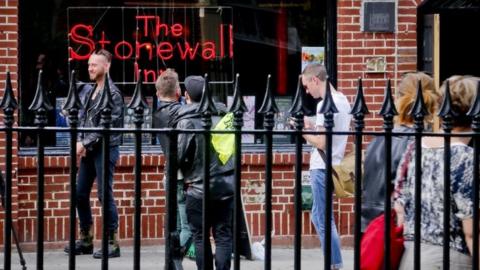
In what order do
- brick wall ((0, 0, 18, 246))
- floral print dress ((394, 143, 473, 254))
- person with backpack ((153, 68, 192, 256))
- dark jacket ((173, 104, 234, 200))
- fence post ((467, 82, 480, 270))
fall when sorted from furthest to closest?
brick wall ((0, 0, 18, 246)), person with backpack ((153, 68, 192, 256)), dark jacket ((173, 104, 234, 200)), floral print dress ((394, 143, 473, 254)), fence post ((467, 82, 480, 270))

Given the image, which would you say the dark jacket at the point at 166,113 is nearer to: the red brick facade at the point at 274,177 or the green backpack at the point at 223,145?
the green backpack at the point at 223,145

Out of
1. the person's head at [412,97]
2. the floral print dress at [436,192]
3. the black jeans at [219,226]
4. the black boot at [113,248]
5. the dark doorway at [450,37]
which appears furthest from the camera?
the dark doorway at [450,37]

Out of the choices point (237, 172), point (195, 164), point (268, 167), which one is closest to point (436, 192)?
point (268, 167)

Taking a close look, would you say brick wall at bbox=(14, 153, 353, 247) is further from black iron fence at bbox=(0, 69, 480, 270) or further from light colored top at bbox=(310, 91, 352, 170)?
black iron fence at bbox=(0, 69, 480, 270)

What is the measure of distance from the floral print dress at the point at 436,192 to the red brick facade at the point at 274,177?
509cm

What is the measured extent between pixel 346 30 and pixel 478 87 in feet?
17.2

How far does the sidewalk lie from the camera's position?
29.8ft

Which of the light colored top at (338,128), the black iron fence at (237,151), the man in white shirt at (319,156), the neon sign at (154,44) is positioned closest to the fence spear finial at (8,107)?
the black iron fence at (237,151)

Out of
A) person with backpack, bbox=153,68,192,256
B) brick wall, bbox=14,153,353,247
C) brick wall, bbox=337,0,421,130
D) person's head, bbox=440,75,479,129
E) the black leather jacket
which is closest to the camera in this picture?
person's head, bbox=440,75,479,129

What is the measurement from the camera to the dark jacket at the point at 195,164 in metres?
7.39

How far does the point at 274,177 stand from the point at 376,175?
5.15m

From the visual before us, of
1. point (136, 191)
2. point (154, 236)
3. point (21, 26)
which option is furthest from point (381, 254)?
point (21, 26)

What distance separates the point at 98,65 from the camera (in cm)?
932

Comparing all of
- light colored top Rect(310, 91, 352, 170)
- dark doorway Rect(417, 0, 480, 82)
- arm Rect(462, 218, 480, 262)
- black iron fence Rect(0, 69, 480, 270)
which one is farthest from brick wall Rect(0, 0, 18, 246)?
arm Rect(462, 218, 480, 262)
